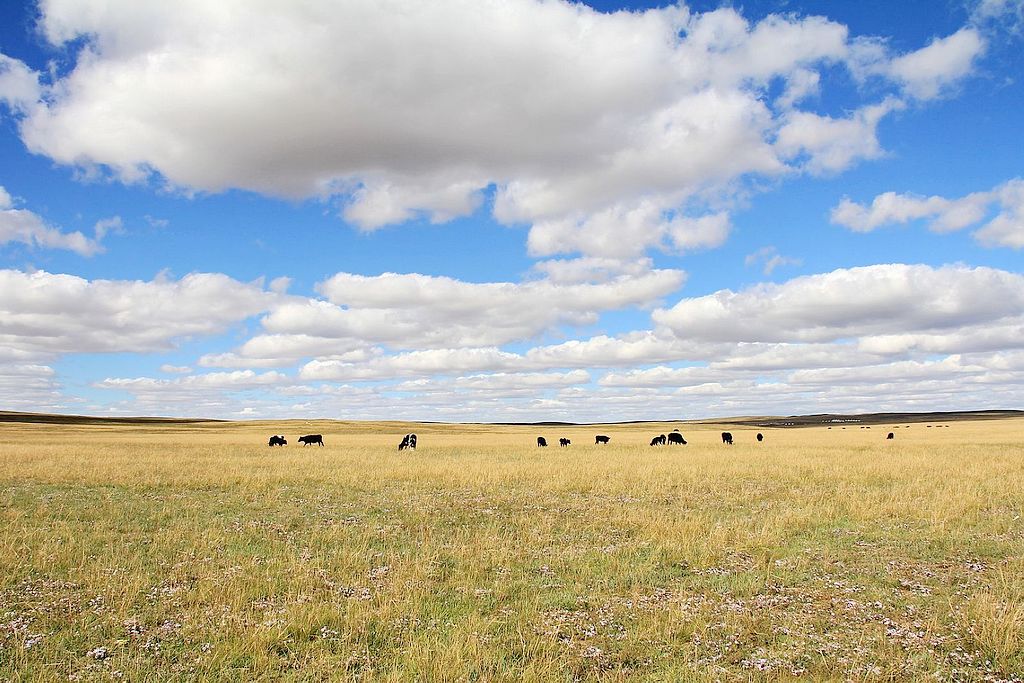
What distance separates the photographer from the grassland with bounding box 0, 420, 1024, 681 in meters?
7.87

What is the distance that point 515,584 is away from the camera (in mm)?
11219

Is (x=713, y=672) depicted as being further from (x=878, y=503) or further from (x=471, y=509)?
(x=878, y=503)

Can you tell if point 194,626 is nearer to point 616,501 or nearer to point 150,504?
point 150,504

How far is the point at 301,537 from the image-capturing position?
15250 mm

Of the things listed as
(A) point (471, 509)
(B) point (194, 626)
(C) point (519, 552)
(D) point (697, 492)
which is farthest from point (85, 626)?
(D) point (697, 492)

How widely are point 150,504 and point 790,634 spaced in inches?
763

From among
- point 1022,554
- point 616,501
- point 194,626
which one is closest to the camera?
point 194,626

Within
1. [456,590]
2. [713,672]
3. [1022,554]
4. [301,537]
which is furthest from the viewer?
[301,537]

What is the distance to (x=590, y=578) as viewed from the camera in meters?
11.8

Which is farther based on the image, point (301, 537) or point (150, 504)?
point (150, 504)

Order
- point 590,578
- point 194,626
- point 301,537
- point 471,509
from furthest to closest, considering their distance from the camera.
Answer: point 471,509, point 301,537, point 590,578, point 194,626

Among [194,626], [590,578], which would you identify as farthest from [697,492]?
[194,626]

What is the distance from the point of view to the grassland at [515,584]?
310 inches

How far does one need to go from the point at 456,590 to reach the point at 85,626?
547 cm
